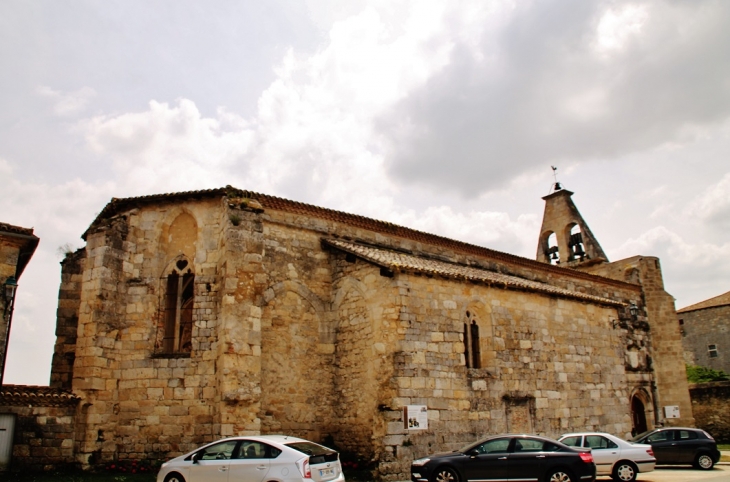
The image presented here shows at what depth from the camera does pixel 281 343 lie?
1524 cm

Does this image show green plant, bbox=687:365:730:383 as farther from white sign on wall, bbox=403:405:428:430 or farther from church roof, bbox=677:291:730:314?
white sign on wall, bbox=403:405:428:430

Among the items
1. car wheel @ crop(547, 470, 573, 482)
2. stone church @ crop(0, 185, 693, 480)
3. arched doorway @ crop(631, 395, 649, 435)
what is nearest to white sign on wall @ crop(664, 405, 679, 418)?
arched doorway @ crop(631, 395, 649, 435)

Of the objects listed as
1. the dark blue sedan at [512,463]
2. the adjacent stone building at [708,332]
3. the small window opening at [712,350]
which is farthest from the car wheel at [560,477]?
the small window opening at [712,350]

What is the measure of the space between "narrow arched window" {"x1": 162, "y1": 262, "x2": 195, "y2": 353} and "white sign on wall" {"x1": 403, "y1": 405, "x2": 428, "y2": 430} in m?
5.92

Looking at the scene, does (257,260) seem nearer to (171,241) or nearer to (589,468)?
(171,241)

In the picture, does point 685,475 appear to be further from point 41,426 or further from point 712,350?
point 712,350

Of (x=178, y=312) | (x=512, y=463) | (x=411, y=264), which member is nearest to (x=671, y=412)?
(x=411, y=264)

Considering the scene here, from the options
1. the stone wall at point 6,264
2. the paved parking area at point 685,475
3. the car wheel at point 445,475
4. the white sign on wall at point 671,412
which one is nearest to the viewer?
the car wheel at point 445,475

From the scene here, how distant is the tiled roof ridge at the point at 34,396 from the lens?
42.8 ft

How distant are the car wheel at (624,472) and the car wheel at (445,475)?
449 centimetres

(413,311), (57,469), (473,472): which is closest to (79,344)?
(57,469)

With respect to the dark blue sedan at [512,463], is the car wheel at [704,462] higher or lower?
lower

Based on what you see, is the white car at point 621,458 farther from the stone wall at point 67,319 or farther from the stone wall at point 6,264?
the stone wall at point 6,264

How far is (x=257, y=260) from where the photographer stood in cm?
1441
